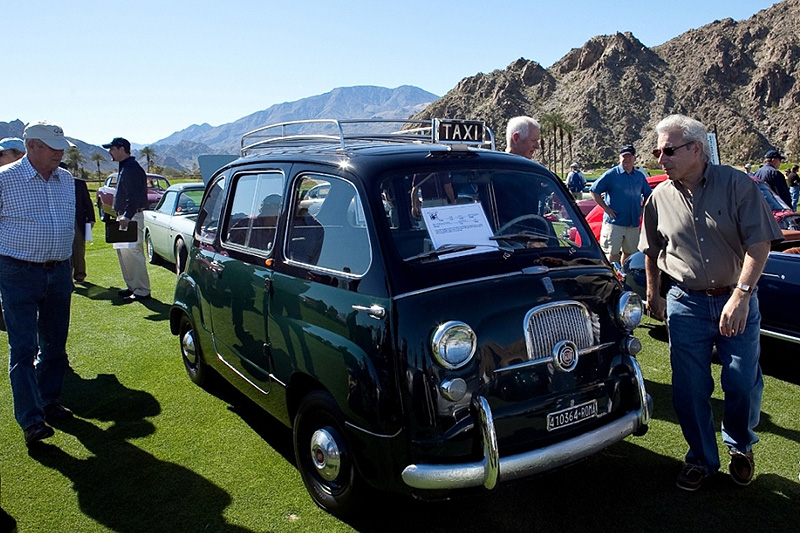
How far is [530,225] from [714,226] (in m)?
0.97

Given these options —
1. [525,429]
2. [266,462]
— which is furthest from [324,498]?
[525,429]

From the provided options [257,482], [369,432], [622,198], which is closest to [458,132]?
[369,432]

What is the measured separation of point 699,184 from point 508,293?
1.32m

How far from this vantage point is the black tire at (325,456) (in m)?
2.96

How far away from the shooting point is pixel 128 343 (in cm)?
644

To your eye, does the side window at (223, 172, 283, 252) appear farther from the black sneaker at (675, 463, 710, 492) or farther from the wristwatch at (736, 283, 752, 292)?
the black sneaker at (675, 463, 710, 492)

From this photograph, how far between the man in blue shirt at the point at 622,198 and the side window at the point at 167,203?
24.9 feet

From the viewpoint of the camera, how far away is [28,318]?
4113 millimetres

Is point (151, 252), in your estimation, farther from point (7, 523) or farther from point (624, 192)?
point (7, 523)

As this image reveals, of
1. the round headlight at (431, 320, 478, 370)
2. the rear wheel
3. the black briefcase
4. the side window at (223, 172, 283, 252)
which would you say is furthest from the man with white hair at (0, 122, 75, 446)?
the rear wheel

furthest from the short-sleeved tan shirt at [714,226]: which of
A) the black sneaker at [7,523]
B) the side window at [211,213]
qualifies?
the black sneaker at [7,523]

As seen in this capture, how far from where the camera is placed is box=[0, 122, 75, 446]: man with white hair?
13.2ft

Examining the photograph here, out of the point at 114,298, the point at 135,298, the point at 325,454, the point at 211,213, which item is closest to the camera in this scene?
the point at 325,454

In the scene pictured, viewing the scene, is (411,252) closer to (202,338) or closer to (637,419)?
(637,419)
